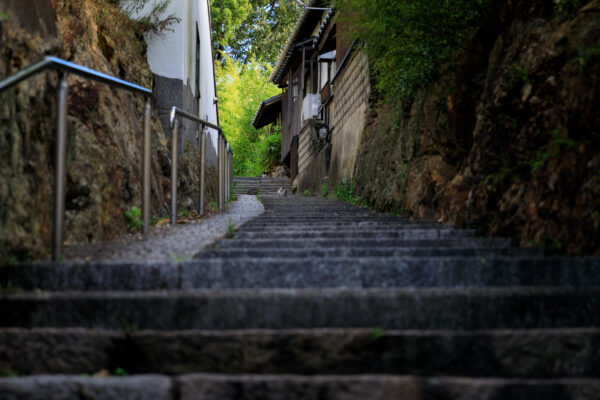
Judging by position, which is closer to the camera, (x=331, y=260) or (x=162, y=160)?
(x=331, y=260)

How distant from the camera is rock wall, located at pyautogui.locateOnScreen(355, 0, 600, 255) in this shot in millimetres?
2963

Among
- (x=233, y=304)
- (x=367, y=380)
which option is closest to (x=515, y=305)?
(x=367, y=380)

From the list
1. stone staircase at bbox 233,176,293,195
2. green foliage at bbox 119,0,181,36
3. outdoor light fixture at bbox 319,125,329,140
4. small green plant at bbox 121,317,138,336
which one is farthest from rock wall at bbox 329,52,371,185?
small green plant at bbox 121,317,138,336

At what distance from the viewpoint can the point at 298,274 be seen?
2721 millimetres

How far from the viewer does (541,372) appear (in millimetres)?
1857

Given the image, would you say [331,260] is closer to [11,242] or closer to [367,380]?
[367,380]

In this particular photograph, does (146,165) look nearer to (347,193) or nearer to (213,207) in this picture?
(213,207)

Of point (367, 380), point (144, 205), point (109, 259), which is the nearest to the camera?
point (367, 380)

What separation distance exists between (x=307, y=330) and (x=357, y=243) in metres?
1.92

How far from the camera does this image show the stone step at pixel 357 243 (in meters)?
3.69

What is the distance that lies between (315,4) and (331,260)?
44.9 ft

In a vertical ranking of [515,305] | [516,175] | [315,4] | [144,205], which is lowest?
[515,305]

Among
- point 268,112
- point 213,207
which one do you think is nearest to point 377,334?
point 213,207

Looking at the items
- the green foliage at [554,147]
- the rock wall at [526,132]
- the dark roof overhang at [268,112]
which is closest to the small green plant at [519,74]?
the rock wall at [526,132]
